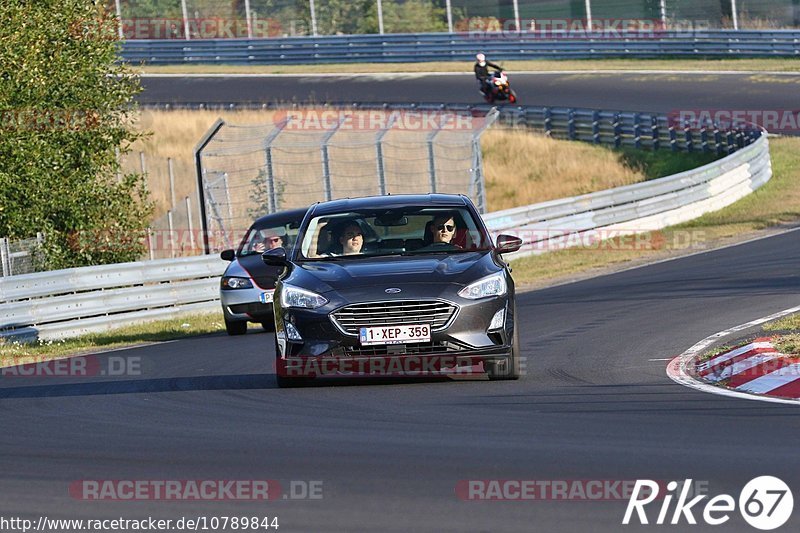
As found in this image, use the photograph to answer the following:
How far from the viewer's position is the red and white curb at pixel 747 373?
9724 millimetres

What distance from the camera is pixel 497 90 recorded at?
4141 centimetres

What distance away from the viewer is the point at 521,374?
37.6 ft

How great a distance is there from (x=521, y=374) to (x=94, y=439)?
149 inches

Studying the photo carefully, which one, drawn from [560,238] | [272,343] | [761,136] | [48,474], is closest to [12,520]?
[48,474]

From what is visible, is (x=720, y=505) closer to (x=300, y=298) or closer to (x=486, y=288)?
(x=486, y=288)

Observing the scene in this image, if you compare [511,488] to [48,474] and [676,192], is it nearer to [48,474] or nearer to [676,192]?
[48,474]

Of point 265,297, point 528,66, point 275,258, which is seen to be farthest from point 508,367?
point 528,66

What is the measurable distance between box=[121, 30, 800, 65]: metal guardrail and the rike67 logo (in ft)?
135

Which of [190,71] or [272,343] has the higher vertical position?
[190,71]

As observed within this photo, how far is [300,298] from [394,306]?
0.77 metres

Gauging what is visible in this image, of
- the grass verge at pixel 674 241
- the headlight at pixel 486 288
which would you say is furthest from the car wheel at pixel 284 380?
the grass verge at pixel 674 241

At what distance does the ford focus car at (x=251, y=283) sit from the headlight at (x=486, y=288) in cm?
657

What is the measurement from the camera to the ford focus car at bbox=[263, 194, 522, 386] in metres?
10.4

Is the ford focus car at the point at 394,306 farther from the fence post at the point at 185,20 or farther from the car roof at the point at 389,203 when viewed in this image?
the fence post at the point at 185,20
